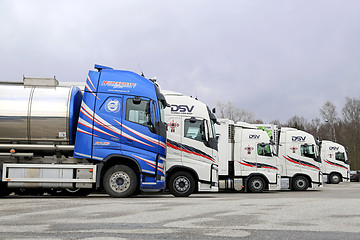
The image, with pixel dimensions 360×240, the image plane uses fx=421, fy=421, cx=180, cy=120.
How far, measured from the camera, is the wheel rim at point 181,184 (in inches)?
539

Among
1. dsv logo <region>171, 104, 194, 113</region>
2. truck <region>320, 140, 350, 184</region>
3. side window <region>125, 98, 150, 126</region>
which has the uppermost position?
dsv logo <region>171, 104, 194, 113</region>

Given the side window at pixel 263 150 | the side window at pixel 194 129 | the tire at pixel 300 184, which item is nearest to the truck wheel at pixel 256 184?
the side window at pixel 263 150

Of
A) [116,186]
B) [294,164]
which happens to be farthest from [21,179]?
[294,164]

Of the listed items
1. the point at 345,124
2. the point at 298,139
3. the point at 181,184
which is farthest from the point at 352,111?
the point at 181,184

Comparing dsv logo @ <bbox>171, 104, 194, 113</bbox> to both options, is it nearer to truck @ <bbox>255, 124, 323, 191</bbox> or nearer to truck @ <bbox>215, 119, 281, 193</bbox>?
truck @ <bbox>215, 119, 281, 193</bbox>

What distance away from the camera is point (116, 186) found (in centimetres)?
1159

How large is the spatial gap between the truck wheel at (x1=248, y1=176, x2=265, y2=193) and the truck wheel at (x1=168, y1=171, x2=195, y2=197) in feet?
21.3

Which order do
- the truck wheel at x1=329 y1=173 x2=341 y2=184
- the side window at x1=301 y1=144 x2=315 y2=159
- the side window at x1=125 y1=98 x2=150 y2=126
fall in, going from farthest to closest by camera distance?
the truck wheel at x1=329 y1=173 x2=341 y2=184 → the side window at x1=301 y1=144 x2=315 y2=159 → the side window at x1=125 y1=98 x2=150 y2=126

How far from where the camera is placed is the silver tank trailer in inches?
454

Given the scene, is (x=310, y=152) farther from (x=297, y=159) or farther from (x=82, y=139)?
(x=82, y=139)

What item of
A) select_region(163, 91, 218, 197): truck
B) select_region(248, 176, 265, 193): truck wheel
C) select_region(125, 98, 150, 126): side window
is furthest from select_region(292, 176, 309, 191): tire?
select_region(125, 98, 150, 126): side window

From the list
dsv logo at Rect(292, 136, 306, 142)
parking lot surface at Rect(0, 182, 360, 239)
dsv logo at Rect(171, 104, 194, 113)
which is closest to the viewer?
parking lot surface at Rect(0, 182, 360, 239)

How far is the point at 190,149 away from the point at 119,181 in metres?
3.22

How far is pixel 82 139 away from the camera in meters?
11.5
